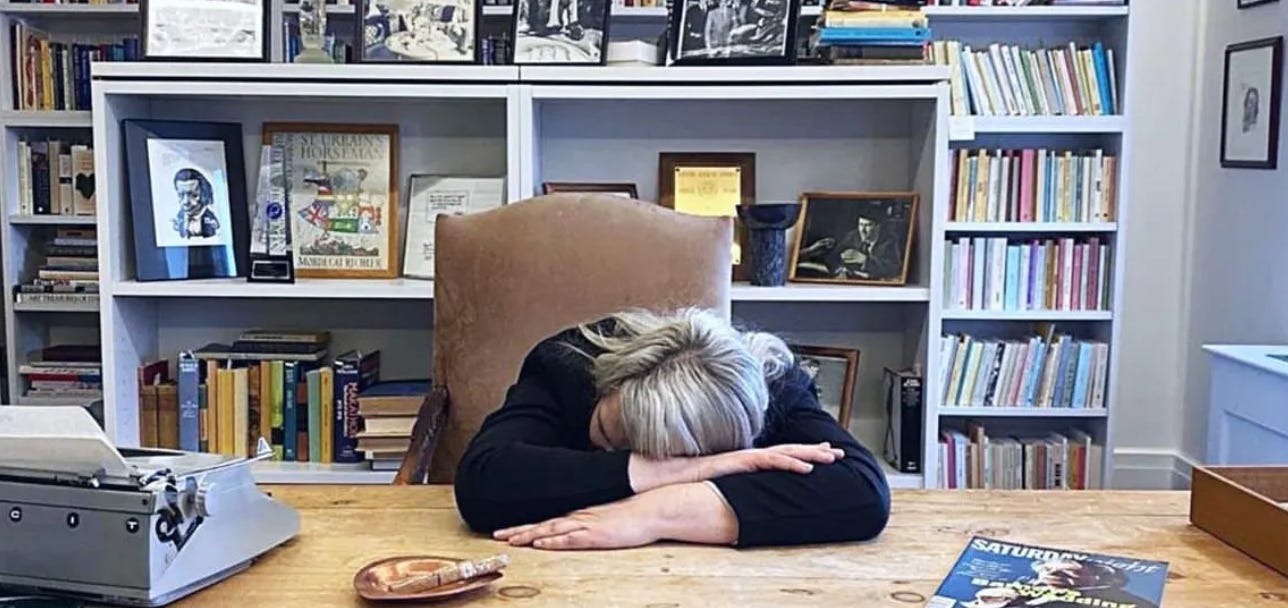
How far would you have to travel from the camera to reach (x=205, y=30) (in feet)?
8.81

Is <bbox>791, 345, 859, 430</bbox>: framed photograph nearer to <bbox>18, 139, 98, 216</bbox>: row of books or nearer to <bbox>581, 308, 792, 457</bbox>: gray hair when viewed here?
<bbox>581, 308, 792, 457</bbox>: gray hair

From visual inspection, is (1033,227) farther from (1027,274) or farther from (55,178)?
(55,178)

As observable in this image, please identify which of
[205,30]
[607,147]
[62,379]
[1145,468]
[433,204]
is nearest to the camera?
[205,30]

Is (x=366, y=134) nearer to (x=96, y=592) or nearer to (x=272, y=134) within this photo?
(x=272, y=134)

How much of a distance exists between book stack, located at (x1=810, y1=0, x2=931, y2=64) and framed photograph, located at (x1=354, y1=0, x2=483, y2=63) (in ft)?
2.68

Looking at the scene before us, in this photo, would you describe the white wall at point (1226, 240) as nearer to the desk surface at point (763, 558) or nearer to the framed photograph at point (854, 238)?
the framed photograph at point (854, 238)

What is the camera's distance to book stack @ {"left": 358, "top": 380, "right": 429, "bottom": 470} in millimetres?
2762

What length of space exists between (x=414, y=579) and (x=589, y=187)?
73.0 inches

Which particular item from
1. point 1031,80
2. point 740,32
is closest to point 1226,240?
point 1031,80

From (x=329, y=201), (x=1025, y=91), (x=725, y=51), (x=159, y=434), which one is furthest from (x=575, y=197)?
(x=1025, y=91)

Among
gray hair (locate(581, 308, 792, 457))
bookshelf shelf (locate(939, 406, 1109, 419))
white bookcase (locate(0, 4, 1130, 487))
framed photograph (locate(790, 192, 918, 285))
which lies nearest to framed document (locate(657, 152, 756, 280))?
white bookcase (locate(0, 4, 1130, 487))

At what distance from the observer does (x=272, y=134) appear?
2957 mm

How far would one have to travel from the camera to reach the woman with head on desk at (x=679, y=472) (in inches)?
54.3

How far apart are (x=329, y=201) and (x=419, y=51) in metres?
0.46
